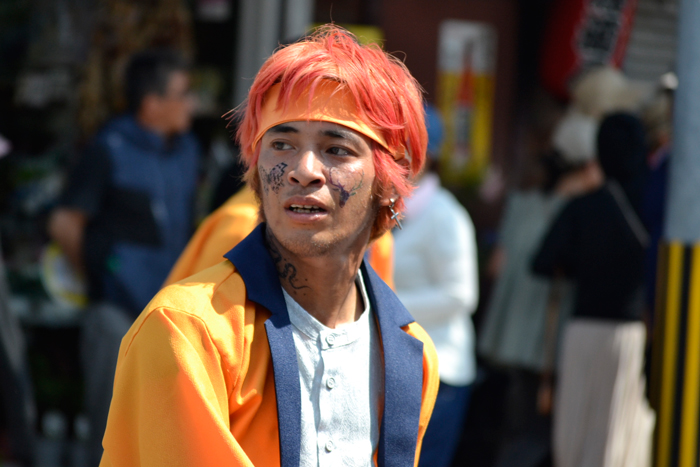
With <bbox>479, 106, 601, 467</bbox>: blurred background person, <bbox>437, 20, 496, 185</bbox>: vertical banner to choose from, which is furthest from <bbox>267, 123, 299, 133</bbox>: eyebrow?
<bbox>437, 20, 496, 185</bbox>: vertical banner

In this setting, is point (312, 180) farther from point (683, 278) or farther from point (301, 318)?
point (683, 278)

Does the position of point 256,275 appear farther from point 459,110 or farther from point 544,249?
point 459,110

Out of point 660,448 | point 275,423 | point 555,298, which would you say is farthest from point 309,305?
point 555,298

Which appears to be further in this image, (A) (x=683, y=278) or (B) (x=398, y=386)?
(A) (x=683, y=278)

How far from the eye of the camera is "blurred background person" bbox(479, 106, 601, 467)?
4641 mm

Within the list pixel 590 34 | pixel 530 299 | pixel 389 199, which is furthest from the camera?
pixel 590 34

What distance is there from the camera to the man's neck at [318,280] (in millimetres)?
1602

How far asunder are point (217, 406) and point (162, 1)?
3.80 meters

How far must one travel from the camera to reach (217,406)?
1.33 metres

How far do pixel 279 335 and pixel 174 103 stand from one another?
2457 millimetres

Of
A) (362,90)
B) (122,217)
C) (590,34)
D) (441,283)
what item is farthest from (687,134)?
(590,34)

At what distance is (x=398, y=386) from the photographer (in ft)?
5.21

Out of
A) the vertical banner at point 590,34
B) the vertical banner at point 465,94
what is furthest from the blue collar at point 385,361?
the vertical banner at point 590,34

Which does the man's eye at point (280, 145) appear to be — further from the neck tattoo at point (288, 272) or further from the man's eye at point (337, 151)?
the neck tattoo at point (288, 272)
